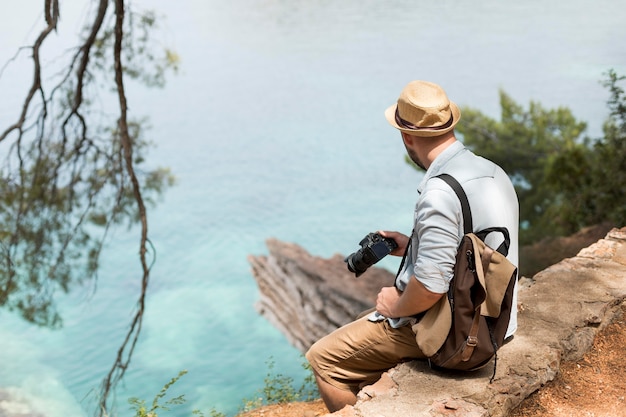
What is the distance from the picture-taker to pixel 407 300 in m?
2.22

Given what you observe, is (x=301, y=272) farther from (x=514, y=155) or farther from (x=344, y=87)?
(x=344, y=87)

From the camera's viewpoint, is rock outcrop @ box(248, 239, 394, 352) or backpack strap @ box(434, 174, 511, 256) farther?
rock outcrop @ box(248, 239, 394, 352)

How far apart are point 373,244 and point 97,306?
1265 cm

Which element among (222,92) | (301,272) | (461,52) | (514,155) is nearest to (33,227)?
(301,272)

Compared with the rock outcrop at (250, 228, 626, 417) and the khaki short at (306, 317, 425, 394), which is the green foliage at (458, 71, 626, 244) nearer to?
the rock outcrop at (250, 228, 626, 417)

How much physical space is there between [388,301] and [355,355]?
0.99 feet

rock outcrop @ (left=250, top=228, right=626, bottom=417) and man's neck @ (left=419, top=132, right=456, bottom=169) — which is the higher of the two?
man's neck @ (left=419, top=132, right=456, bottom=169)

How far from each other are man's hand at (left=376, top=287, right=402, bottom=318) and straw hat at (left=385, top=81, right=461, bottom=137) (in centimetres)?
54

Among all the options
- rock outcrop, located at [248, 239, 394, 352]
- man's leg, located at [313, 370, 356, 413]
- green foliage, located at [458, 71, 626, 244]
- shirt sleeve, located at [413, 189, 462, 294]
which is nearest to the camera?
shirt sleeve, located at [413, 189, 462, 294]

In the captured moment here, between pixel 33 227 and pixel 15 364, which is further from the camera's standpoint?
pixel 15 364

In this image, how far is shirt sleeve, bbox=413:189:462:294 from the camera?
2088 mm

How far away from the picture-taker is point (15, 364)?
1122 cm

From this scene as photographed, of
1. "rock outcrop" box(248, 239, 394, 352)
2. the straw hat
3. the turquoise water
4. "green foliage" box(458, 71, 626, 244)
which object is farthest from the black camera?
the turquoise water

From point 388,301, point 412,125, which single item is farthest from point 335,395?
point 412,125
